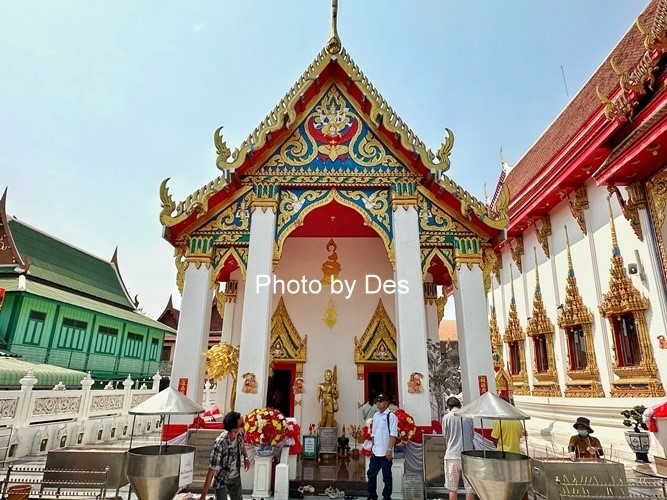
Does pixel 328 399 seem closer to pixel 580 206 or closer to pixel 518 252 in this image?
pixel 580 206

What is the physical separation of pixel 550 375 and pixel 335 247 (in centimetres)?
661

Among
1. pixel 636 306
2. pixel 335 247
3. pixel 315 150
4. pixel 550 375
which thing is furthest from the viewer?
pixel 550 375

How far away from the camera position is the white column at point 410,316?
561 cm

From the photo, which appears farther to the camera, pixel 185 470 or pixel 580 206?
pixel 580 206

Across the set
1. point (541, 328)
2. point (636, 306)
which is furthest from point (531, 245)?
point (636, 306)

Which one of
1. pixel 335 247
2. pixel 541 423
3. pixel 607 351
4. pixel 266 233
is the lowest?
pixel 541 423

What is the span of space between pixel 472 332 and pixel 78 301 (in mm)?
14294

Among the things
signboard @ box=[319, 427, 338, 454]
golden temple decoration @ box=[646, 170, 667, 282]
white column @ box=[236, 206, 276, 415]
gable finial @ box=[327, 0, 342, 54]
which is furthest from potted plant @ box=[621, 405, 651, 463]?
gable finial @ box=[327, 0, 342, 54]

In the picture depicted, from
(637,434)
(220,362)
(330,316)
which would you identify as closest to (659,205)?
(637,434)

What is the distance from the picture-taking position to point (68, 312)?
14.0 m

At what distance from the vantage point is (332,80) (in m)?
7.09

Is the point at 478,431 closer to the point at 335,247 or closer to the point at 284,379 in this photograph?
the point at 284,379

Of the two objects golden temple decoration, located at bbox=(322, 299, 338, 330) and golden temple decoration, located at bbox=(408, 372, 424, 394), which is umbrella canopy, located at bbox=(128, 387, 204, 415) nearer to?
golden temple decoration, located at bbox=(408, 372, 424, 394)

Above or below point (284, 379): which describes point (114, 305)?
above
